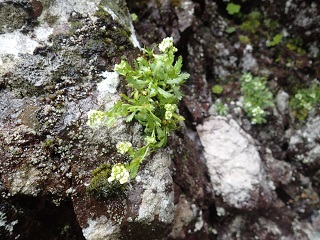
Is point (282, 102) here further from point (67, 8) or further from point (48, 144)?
point (48, 144)

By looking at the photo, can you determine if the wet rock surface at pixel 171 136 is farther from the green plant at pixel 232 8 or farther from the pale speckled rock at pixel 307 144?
the green plant at pixel 232 8

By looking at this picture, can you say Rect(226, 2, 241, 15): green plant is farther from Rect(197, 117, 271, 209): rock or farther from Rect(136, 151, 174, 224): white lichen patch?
Rect(136, 151, 174, 224): white lichen patch

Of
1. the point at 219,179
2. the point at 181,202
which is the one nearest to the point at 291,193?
the point at 219,179

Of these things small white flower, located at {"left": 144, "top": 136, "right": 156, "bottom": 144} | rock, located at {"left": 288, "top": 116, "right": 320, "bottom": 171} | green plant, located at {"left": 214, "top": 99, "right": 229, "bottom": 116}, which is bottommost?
rock, located at {"left": 288, "top": 116, "right": 320, "bottom": 171}

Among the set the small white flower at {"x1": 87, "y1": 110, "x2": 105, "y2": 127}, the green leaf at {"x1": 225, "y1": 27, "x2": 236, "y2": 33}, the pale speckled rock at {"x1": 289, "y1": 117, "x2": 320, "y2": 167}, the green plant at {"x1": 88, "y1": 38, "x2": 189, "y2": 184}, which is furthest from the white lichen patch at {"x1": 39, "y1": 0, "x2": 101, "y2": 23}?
the pale speckled rock at {"x1": 289, "y1": 117, "x2": 320, "y2": 167}

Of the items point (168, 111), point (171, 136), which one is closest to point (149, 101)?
point (168, 111)

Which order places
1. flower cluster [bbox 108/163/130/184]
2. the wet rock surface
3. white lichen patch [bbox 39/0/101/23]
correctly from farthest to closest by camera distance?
white lichen patch [bbox 39/0/101/23] → the wet rock surface → flower cluster [bbox 108/163/130/184]

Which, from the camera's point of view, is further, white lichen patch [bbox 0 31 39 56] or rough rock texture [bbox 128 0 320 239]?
rough rock texture [bbox 128 0 320 239]

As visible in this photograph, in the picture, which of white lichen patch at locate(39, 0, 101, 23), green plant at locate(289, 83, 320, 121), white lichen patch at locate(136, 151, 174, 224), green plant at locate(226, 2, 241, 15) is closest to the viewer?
white lichen patch at locate(136, 151, 174, 224)

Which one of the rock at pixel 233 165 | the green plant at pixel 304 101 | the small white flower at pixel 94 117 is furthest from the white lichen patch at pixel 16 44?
the green plant at pixel 304 101
